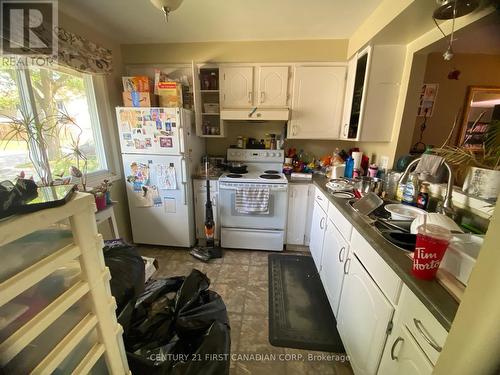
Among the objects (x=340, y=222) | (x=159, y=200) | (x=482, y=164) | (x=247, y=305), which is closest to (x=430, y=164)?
(x=482, y=164)

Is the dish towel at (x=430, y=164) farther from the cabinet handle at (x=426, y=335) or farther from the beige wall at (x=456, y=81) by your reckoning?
the beige wall at (x=456, y=81)

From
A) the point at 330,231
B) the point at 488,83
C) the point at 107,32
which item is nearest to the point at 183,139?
the point at 107,32

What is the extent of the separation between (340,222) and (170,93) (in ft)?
6.72

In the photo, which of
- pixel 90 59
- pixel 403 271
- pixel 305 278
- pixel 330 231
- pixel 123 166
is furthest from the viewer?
pixel 123 166

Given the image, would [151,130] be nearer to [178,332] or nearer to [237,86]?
[237,86]

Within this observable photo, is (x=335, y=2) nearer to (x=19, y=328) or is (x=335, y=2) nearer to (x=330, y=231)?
(x=330, y=231)

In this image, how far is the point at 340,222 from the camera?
59.0 inches

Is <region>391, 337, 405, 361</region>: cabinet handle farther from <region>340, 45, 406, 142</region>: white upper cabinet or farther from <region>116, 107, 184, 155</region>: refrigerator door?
<region>116, 107, 184, 155</region>: refrigerator door

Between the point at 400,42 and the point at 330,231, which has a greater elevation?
the point at 400,42

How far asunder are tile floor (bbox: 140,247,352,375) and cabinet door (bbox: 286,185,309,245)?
1.32 feet

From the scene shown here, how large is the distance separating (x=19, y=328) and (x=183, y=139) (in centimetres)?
187

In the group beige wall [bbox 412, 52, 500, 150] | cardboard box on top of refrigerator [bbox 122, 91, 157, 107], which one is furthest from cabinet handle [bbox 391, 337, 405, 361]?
cardboard box on top of refrigerator [bbox 122, 91, 157, 107]

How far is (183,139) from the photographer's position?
2.11 metres

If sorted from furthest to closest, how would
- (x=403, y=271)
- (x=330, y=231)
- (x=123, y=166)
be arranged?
(x=123, y=166)
(x=330, y=231)
(x=403, y=271)
